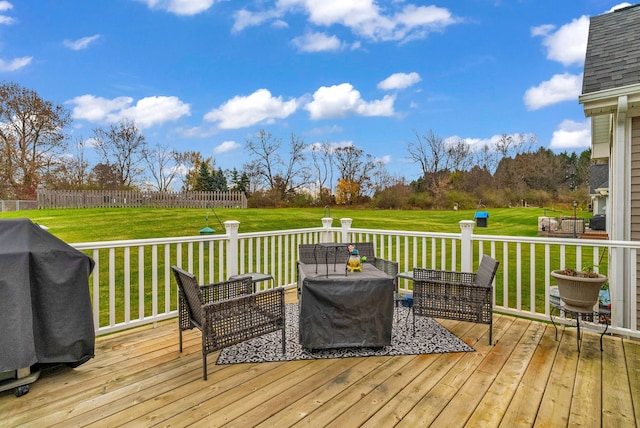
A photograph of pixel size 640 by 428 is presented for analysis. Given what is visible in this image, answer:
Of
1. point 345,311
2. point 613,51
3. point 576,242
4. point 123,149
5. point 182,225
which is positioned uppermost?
point 123,149

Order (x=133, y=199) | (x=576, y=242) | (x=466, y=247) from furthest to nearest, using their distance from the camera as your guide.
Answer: (x=133, y=199) < (x=466, y=247) < (x=576, y=242)

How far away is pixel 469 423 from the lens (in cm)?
201

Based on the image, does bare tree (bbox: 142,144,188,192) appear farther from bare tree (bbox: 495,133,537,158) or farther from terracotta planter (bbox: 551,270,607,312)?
bare tree (bbox: 495,133,537,158)

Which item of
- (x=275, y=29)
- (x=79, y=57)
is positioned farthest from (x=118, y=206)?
(x=275, y=29)

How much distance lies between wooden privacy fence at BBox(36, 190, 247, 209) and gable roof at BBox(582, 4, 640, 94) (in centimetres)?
1550

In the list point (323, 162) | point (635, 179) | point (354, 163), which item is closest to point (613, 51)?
point (635, 179)

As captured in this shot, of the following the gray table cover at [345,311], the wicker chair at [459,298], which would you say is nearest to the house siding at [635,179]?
the wicker chair at [459,298]

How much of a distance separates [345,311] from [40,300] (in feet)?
7.42

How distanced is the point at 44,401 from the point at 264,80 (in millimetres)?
13801

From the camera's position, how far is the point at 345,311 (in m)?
2.93

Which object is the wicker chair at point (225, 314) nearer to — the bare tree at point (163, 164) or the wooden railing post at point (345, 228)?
the wooden railing post at point (345, 228)

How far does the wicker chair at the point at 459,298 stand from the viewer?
3.19 meters

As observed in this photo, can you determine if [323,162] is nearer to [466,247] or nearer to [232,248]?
[232,248]

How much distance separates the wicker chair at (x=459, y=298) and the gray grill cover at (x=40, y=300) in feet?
9.45
